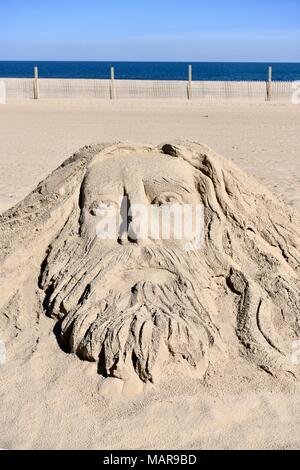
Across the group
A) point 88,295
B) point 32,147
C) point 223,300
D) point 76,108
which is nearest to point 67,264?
point 88,295

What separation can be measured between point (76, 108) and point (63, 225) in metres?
16.5

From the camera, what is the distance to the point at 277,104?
1977cm

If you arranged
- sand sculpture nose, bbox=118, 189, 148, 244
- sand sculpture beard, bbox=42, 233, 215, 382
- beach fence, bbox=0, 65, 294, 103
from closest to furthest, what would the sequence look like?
sand sculpture beard, bbox=42, 233, 215, 382 → sand sculpture nose, bbox=118, 189, 148, 244 → beach fence, bbox=0, 65, 294, 103

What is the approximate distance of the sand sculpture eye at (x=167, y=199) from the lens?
3.52 m

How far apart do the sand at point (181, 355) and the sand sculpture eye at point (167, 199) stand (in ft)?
0.64

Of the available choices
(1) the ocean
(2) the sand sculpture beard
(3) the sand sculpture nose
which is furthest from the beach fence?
(1) the ocean

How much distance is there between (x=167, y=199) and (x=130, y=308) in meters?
0.76

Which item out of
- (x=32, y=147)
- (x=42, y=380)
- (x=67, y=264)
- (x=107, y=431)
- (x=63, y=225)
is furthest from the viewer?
(x=32, y=147)

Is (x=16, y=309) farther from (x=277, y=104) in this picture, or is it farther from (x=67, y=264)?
(x=277, y=104)

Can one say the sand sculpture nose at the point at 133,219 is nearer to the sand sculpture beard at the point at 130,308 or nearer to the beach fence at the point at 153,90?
the sand sculpture beard at the point at 130,308

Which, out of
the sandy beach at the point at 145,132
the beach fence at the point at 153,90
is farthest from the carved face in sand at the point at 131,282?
the beach fence at the point at 153,90

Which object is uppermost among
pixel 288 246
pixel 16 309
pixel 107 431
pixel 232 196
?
Result: pixel 232 196

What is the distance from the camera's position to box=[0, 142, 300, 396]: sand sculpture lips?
3.02 m

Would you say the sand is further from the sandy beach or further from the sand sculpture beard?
the sandy beach
